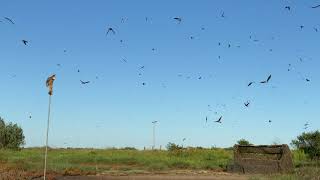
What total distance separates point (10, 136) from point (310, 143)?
35745 mm

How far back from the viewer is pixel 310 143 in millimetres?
42469

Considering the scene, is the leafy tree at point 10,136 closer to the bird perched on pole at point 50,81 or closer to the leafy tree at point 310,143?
the leafy tree at point 310,143

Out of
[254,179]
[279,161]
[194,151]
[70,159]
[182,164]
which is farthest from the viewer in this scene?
[194,151]

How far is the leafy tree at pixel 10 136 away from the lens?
6306 centimetres

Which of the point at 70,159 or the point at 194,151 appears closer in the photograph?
the point at 70,159

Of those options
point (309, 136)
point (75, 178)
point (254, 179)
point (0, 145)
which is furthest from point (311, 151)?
point (0, 145)

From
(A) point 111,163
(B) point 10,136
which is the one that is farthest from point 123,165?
(B) point 10,136

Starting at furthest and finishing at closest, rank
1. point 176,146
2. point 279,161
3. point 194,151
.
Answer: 1. point 176,146
2. point 194,151
3. point 279,161

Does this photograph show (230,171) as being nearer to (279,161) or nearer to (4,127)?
(279,161)

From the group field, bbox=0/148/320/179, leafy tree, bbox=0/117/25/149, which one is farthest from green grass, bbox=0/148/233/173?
leafy tree, bbox=0/117/25/149

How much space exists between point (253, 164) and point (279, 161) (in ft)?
5.58

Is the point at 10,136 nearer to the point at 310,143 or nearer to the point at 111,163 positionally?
the point at 111,163

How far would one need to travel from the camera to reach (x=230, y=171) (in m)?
32.3

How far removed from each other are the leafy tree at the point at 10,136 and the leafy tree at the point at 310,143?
111ft
